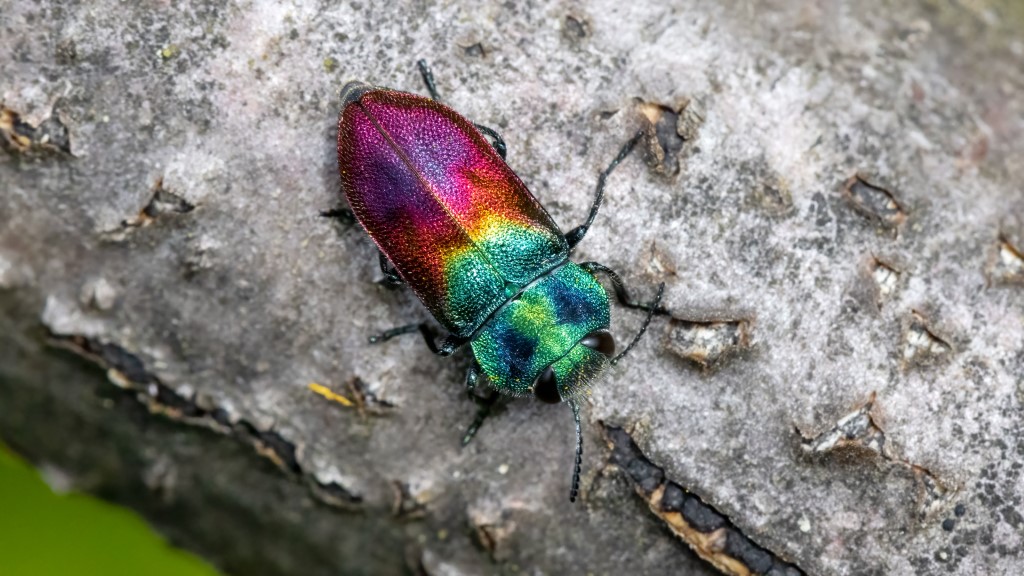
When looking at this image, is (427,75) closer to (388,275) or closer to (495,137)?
(495,137)

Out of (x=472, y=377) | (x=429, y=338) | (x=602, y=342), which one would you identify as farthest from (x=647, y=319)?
(x=429, y=338)

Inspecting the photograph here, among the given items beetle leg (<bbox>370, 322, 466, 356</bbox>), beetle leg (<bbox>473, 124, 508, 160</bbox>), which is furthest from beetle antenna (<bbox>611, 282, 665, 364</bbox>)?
beetle leg (<bbox>473, 124, 508, 160</bbox>)

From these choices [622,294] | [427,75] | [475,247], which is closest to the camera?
[427,75]

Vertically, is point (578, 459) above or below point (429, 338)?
below

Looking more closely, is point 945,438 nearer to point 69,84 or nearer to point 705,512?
point 705,512

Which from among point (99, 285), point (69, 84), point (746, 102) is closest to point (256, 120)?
point (69, 84)

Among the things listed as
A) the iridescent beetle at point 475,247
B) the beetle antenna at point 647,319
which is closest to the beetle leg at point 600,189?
the iridescent beetle at point 475,247
